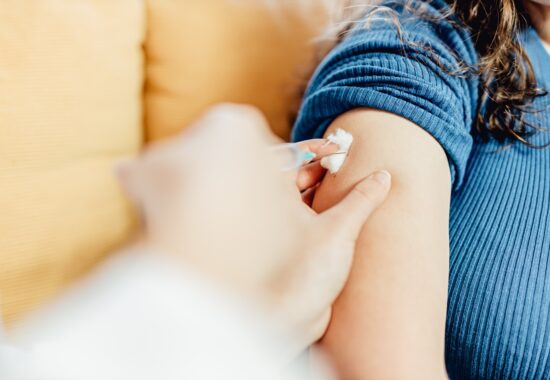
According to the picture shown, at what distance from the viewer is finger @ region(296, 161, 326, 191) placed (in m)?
0.59

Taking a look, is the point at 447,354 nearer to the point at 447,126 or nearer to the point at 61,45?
the point at 447,126

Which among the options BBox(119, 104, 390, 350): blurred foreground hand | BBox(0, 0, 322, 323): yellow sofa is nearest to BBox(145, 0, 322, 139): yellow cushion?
BBox(0, 0, 322, 323): yellow sofa

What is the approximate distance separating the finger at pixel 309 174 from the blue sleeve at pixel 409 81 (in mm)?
75

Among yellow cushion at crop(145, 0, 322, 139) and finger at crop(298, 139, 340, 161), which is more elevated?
finger at crop(298, 139, 340, 161)

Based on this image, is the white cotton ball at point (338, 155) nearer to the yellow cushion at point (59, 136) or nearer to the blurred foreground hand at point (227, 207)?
the blurred foreground hand at point (227, 207)

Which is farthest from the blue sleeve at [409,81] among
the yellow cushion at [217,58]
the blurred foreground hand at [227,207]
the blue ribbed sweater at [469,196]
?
the yellow cushion at [217,58]

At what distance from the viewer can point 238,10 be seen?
98 cm

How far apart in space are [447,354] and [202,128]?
0.44 m

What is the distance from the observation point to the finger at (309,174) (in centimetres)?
59

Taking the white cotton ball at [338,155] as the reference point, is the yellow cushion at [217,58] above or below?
below

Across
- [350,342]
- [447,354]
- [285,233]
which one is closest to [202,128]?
[285,233]

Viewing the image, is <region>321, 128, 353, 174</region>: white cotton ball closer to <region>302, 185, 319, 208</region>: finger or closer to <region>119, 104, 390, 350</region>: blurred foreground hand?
<region>302, 185, 319, 208</region>: finger

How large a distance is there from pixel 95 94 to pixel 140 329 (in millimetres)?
623

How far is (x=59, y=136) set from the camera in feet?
2.61
